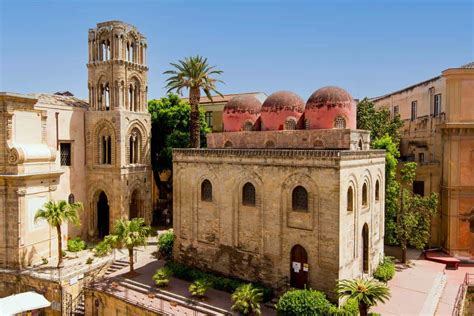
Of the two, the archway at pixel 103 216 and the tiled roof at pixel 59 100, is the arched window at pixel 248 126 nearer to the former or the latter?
the archway at pixel 103 216

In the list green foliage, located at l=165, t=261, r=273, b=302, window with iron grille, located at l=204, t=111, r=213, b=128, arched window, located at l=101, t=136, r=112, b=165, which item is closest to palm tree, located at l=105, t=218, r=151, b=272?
green foliage, located at l=165, t=261, r=273, b=302

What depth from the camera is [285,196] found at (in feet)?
64.6

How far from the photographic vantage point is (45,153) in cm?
2483

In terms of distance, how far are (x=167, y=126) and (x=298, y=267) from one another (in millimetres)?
19542

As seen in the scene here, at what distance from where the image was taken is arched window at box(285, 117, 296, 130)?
24078 mm

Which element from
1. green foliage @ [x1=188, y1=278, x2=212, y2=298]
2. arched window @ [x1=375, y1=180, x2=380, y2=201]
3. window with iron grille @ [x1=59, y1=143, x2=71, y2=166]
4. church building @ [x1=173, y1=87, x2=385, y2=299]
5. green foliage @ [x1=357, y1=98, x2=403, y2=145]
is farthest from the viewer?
green foliage @ [x1=357, y1=98, x2=403, y2=145]

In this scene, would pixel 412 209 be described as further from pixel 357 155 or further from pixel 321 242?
pixel 321 242

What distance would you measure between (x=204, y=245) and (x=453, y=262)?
1757 cm

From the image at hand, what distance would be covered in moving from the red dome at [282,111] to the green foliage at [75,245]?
15795 mm

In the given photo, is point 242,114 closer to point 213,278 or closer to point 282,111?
point 282,111

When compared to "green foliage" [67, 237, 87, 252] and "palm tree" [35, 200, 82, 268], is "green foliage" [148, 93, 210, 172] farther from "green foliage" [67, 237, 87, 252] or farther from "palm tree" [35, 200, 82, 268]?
"palm tree" [35, 200, 82, 268]

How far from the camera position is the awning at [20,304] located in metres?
18.2

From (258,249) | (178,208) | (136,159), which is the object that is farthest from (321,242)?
(136,159)

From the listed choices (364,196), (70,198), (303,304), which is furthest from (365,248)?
(70,198)
